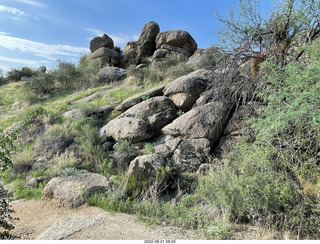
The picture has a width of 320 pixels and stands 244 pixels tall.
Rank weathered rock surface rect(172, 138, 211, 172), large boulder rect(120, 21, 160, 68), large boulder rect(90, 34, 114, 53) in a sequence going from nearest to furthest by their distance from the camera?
weathered rock surface rect(172, 138, 211, 172) → large boulder rect(120, 21, 160, 68) → large boulder rect(90, 34, 114, 53)

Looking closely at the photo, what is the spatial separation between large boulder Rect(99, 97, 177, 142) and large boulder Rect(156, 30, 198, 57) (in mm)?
13596

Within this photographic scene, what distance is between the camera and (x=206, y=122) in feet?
24.3

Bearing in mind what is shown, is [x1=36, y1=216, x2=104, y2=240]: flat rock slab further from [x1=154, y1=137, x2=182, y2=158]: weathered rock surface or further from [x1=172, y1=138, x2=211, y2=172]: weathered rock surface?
[x1=154, y1=137, x2=182, y2=158]: weathered rock surface

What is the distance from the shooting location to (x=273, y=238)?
3.54 metres

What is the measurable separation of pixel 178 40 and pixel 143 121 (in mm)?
14824

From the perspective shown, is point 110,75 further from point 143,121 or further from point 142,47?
point 143,121

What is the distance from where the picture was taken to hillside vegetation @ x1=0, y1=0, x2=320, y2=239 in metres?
3.93

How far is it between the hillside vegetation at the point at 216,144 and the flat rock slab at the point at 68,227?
67 cm

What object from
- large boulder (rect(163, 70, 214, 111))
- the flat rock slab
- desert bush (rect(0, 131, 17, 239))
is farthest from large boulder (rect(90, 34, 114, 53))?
the flat rock slab

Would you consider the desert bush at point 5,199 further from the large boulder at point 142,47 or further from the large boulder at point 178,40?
the large boulder at point 142,47

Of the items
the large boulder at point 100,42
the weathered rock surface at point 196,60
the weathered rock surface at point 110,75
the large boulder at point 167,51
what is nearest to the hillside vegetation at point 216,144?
the weathered rock surface at point 196,60

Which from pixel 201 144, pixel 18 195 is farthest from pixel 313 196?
pixel 18 195

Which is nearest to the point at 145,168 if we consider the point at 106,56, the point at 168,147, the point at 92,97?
the point at 168,147

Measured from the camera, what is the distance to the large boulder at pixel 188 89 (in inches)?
340
